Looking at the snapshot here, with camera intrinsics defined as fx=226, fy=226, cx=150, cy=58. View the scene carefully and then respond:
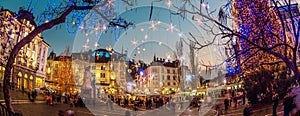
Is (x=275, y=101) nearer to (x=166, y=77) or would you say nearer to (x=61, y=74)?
(x=166, y=77)

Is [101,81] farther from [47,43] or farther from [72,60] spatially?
[47,43]

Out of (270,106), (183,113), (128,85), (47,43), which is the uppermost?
(47,43)

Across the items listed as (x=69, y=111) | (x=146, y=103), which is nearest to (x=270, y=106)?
(x=146, y=103)

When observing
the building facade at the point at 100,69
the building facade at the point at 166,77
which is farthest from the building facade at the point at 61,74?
the building facade at the point at 166,77

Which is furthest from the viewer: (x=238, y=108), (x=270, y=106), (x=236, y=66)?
(x=238, y=108)

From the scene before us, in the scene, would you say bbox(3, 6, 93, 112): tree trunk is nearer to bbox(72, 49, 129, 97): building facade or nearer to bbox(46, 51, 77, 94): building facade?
bbox(46, 51, 77, 94): building facade

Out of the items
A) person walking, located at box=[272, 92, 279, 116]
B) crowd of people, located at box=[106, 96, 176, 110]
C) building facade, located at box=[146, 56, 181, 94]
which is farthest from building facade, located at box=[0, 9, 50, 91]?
person walking, located at box=[272, 92, 279, 116]

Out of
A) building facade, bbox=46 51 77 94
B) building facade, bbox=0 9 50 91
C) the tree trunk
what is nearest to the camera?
the tree trunk

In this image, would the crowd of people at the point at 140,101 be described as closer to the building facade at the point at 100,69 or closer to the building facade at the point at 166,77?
the building facade at the point at 100,69

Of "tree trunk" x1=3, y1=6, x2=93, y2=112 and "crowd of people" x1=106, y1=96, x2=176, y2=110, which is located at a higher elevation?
"tree trunk" x1=3, y1=6, x2=93, y2=112
